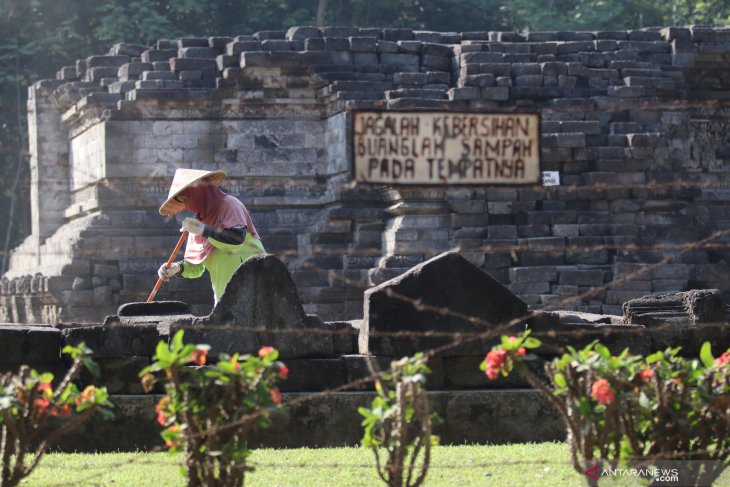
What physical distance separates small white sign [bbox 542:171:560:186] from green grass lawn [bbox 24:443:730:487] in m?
9.62

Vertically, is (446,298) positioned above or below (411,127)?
below

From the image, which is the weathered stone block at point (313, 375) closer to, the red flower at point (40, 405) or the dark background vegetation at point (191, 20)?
the red flower at point (40, 405)

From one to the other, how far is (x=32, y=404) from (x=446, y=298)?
3.26 meters

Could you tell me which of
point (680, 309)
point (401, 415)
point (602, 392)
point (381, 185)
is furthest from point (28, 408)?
point (381, 185)

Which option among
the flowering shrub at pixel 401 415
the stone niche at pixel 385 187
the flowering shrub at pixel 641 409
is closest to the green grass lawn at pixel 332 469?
the flowering shrub at pixel 641 409

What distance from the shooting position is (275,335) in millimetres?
8602

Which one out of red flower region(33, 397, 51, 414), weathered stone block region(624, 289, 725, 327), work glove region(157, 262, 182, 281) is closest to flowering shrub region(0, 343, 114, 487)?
red flower region(33, 397, 51, 414)

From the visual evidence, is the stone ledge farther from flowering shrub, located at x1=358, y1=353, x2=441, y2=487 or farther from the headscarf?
flowering shrub, located at x1=358, y1=353, x2=441, y2=487

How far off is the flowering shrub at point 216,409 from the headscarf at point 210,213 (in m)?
4.15

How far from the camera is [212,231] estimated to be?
31.7 ft

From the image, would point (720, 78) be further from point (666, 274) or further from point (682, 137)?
point (666, 274)

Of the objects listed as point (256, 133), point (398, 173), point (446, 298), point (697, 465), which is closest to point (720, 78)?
point (398, 173)

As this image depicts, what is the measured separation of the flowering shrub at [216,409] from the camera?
18.5ft

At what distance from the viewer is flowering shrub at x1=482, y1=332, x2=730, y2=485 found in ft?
18.9
